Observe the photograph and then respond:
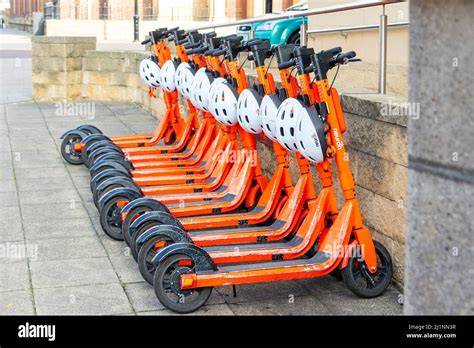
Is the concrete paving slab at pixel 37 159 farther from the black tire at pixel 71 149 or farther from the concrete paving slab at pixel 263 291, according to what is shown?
the concrete paving slab at pixel 263 291

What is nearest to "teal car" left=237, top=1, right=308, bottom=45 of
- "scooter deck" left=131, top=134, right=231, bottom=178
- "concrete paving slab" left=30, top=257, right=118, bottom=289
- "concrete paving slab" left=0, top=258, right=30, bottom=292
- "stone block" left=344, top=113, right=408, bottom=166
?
"scooter deck" left=131, top=134, right=231, bottom=178

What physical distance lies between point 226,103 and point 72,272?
2066mm

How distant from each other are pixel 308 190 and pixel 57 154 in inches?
220

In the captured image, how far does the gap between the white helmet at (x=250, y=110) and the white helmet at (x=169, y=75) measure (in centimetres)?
322

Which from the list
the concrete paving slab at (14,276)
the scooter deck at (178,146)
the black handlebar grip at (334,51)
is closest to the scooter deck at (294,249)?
the black handlebar grip at (334,51)

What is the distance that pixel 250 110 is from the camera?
6.58m

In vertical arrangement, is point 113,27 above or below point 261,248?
above

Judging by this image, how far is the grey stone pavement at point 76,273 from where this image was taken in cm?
514

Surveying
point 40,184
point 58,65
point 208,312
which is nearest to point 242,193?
point 208,312

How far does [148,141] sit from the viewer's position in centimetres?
1047

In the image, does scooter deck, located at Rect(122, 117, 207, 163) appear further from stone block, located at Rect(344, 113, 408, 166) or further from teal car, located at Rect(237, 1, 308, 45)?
teal car, located at Rect(237, 1, 308, 45)

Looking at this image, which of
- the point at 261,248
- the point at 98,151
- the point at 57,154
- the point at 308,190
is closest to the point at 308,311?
the point at 261,248

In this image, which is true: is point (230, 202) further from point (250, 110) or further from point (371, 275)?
point (371, 275)

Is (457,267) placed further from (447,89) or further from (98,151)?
(98,151)
